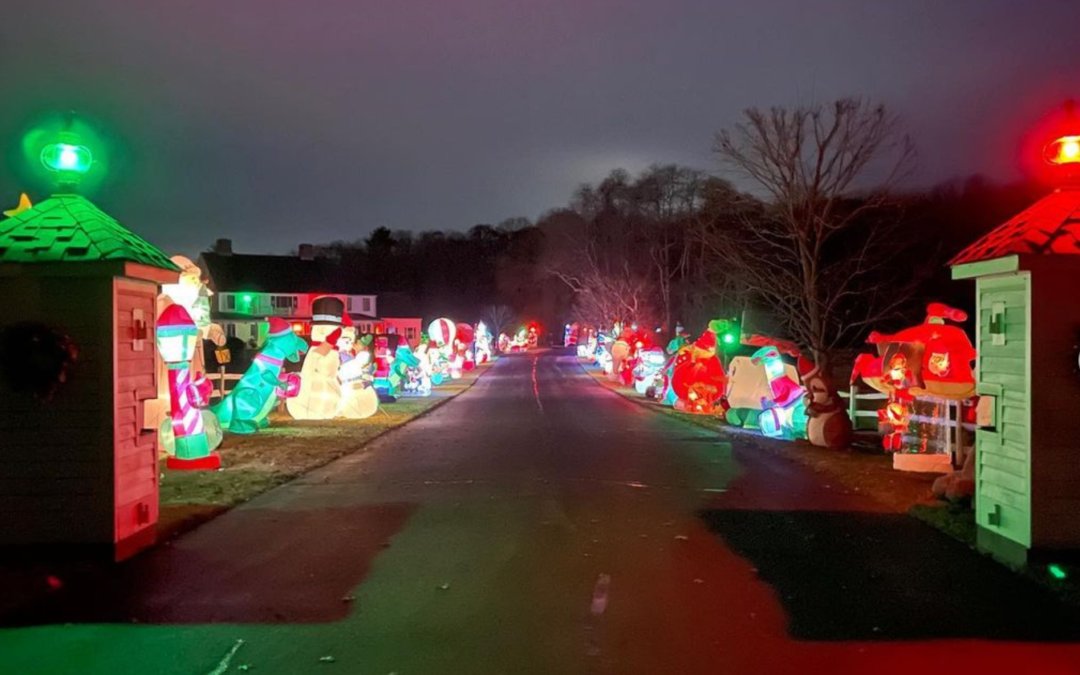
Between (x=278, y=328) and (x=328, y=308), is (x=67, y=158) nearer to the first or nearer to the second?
(x=278, y=328)

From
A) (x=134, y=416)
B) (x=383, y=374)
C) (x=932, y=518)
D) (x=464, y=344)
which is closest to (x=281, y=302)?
(x=464, y=344)

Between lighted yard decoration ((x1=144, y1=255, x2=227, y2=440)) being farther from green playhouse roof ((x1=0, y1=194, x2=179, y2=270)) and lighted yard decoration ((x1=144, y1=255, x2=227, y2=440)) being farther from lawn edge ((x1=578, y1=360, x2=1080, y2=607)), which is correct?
lawn edge ((x1=578, y1=360, x2=1080, y2=607))

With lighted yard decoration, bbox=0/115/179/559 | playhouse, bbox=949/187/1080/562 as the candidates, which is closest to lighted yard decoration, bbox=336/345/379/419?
lighted yard decoration, bbox=0/115/179/559

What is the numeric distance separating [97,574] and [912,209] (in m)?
26.6

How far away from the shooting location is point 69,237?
27.1 ft

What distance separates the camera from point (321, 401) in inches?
896

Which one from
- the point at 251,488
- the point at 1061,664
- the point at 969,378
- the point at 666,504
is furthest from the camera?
the point at 969,378

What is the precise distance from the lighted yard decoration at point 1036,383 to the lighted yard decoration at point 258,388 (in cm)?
1465

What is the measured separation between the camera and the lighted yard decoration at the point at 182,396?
44.1ft

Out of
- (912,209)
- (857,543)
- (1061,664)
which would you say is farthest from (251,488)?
(912,209)

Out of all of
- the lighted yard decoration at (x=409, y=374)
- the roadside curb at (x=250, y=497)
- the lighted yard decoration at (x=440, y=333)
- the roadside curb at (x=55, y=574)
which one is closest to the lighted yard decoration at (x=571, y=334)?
the lighted yard decoration at (x=440, y=333)

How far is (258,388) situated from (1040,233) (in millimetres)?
15308

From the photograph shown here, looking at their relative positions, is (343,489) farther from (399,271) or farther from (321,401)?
(399,271)

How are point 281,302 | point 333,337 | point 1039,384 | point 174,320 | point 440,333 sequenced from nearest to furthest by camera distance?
1. point 1039,384
2. point 174,320
3. point 333,337
4. point 440,333
5. point 281,302
